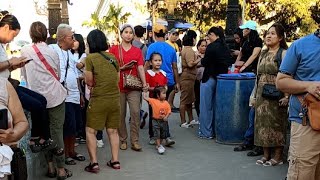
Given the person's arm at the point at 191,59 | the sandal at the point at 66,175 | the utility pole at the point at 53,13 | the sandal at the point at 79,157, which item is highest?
the utility pole at the point at 53,13

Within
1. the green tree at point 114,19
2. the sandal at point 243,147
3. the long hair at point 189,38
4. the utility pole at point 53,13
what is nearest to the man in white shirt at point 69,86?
the sandal at point 243,147

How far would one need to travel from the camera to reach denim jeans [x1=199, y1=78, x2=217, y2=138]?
25.4ft

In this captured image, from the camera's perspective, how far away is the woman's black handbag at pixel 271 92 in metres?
6.00

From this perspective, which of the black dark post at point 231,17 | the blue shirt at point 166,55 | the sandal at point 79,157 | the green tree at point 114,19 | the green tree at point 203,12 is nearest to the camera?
the sandal at point 79,157

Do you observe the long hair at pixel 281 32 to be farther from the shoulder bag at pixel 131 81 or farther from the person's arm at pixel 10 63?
the person's arm at pixel 10 63

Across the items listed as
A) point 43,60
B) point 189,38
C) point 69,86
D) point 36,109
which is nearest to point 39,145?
point 36,109

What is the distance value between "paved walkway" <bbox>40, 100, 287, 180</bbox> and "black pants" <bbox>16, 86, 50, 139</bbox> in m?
1.00

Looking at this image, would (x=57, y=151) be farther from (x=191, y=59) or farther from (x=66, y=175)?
(x=191, y=59)

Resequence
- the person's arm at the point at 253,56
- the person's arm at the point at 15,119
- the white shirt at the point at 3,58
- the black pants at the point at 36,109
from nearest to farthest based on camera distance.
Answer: the person's arm at the point at 15,119
the white shirt at the point at 3,58
the black pants at the point at 36,109
the person's arm at the point at 253,56

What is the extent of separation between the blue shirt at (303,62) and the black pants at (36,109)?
103 inches

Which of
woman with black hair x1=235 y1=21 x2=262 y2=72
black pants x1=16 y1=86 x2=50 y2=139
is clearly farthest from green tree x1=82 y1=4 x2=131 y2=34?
black pants x1=16 y1=86 x2=50 y2=139

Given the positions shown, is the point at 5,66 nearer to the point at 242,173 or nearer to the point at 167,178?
the point at 167,178

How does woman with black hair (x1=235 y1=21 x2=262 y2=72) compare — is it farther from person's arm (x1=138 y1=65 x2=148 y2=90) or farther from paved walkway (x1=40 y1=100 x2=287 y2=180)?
person's arm (x1=138 y1=65 x2=148 y2=90)

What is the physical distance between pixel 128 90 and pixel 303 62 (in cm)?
377
